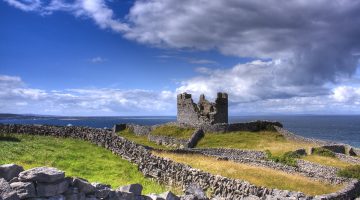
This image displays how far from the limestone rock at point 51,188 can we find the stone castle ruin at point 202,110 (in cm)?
7003

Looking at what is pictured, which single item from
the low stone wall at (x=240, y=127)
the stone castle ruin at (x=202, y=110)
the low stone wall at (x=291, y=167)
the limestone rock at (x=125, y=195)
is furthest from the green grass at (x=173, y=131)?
the limestone rock at (x=125, y=195)

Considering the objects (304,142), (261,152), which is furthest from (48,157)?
(304,142)

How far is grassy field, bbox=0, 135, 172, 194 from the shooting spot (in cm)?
2420

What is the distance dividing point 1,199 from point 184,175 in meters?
18.3

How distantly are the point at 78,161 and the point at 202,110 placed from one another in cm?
5777

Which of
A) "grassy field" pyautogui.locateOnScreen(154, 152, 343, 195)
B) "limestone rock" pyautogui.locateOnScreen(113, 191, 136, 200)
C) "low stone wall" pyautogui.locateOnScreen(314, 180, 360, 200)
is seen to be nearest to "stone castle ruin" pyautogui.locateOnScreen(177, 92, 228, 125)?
"grassy field" pyautogui.locateOnScreen(154, 152, 343, 195)

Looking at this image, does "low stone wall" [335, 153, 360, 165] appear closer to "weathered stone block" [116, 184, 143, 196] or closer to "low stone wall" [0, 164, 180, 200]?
"weathered stone block" [116, 184, 143, 196]

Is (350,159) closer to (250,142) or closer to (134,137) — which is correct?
(250,142)

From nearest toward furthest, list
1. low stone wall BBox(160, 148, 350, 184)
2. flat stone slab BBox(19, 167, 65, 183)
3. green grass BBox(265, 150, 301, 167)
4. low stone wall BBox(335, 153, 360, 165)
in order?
flat stone slab BBox(19, 167, 65, 183) < low stone wall BBox(160, 148, 350, 184) < green grass BBox(265, 150, 301, 167) < low stone wall BBox(335, 153, 360, 165)

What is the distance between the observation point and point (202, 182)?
26625mm

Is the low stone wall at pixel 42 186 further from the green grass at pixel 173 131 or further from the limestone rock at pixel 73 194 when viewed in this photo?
the green grass at pixel 173 131

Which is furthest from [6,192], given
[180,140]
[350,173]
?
[180,140]

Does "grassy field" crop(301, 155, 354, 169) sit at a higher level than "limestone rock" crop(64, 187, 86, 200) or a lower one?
lower

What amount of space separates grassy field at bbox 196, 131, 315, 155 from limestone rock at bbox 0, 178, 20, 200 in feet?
172
